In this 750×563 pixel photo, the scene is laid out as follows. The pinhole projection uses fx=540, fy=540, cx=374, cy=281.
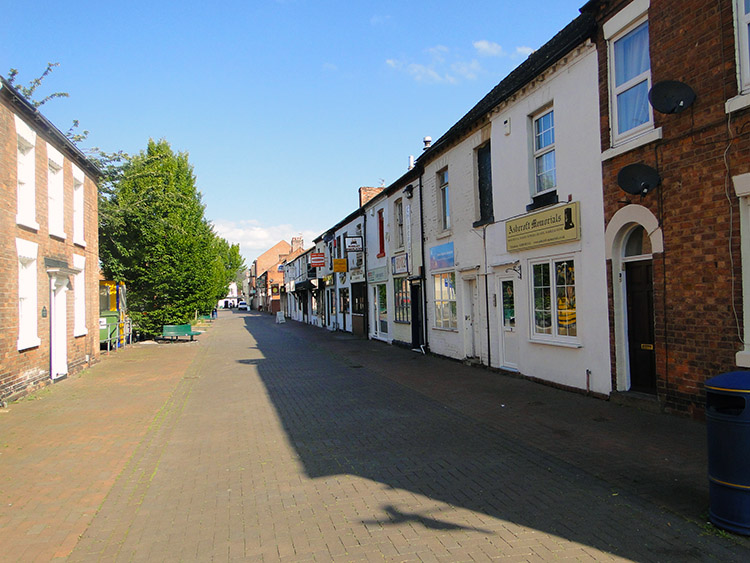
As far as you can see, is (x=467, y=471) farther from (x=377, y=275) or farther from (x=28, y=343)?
(x=377, y=275)

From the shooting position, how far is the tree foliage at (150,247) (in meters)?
23.3

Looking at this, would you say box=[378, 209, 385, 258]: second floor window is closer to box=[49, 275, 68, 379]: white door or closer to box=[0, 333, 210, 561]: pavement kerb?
box=[0, 333, 210, 561]: pavement kerb

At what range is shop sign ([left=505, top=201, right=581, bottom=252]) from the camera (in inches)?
372

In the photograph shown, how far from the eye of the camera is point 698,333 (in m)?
6.96

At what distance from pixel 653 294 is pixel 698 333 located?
0.99 metres

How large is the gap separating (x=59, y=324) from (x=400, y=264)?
34.9ft

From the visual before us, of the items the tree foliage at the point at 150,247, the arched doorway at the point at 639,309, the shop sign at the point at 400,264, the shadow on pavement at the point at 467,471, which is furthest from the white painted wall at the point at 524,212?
the tree foliage at the point at 150,247

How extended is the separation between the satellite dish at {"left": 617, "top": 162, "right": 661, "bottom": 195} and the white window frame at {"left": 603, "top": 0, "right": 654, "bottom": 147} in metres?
0.58

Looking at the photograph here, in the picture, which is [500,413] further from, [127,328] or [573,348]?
[127,328]

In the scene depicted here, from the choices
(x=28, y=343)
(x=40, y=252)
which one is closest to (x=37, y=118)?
(x=40, y=252)

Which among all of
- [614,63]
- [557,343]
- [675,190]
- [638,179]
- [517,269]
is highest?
[614,63]

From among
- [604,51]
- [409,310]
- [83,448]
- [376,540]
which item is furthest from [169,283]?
[376,540]

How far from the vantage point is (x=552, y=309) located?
1029 cm

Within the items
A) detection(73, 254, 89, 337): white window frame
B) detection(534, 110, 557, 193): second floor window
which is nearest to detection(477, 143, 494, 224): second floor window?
detection(534, 110, 557, 193): second floor window
